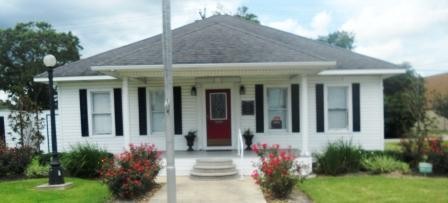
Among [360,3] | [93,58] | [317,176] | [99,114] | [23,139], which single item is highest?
[360,3]

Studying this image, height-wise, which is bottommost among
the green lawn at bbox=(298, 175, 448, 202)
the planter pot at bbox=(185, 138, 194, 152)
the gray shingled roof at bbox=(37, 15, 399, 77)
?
the green lawn at bbox=(298, 175, 448, 202)

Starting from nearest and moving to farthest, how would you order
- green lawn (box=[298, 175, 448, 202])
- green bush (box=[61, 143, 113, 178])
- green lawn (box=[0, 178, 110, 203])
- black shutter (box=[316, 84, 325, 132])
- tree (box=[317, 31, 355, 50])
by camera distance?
green lawn (box=[298, 175, 448, 202]), green lawn (box=[0, 178, 110, 203]), green bush (box=[61, 143, 113, 178]), black shutter (box=[316, 84, 325, 132]), tree (box=[317, 31, 355, 50])

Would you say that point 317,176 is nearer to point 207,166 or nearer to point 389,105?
point 207,166

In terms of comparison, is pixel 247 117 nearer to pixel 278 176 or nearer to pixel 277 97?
pixel 277 97

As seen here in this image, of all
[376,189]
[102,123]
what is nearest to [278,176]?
[376,189]

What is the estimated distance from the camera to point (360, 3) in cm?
1653

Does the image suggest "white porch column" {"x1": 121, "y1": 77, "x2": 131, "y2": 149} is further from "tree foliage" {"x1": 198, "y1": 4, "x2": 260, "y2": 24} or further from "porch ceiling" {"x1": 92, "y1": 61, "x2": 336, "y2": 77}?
"tree foliage" {"x1": 198, "y1": 4, "x2": 260, "y2": 24}

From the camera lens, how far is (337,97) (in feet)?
42.5

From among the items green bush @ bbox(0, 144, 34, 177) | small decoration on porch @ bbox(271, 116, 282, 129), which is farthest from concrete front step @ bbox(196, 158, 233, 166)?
green bush @ bbox(0, 144, 34, 177)

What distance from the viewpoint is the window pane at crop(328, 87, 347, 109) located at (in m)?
12.9

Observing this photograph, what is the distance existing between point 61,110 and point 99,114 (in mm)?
1343

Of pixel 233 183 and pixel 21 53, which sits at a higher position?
pixel 21 53

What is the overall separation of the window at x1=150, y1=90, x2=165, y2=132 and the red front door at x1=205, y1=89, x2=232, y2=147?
1.65m

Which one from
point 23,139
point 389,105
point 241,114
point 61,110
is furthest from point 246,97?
point 389,105
